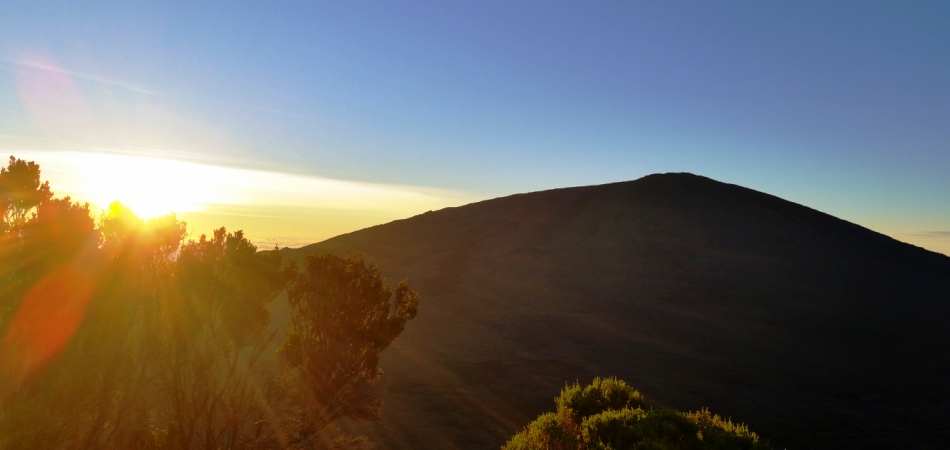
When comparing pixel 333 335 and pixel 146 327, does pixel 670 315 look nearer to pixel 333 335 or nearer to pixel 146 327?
pixel 333 335

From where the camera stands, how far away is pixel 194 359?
13.4 metres

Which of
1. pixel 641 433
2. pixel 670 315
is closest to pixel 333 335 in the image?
pixel 641 433

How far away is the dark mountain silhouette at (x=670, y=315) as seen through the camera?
21.7 metres

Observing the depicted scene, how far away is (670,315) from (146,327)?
32.7 meters

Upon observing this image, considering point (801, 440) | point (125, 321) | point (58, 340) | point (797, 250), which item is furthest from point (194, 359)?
point (797, 250)

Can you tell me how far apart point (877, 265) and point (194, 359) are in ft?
186

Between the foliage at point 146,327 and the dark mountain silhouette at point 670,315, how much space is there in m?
3.49

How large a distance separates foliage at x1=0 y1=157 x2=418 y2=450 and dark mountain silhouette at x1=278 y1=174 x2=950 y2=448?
3.49m

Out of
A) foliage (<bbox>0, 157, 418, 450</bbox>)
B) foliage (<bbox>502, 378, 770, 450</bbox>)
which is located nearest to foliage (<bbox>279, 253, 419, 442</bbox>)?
foliage (<bbox>0, 157, 418, 450</bbox>)

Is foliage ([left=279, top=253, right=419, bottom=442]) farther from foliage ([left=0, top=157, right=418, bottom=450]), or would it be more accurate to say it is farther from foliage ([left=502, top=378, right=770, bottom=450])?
foliage ([left=502, top=378, right=770, bottom=450])

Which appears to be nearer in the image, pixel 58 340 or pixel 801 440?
pixel 58 340

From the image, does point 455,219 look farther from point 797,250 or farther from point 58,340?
point 58,340

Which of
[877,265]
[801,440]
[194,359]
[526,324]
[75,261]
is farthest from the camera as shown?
[877,265]

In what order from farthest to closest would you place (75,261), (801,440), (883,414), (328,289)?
(883,414) < (801,440) < (328,289) < (75,261)
